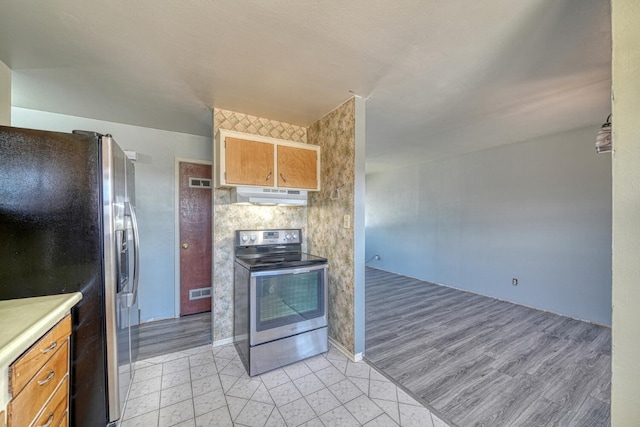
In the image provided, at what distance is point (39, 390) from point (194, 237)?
96.3 inches

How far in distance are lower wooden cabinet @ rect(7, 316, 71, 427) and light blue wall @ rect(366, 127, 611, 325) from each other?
16.1ft

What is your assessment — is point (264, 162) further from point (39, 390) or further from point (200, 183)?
point (39, 390)

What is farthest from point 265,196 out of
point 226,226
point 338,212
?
point 338,212

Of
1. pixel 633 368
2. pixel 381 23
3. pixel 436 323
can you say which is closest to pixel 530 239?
pixel 436 323

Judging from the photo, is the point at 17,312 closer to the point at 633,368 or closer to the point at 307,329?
the point at 307,329

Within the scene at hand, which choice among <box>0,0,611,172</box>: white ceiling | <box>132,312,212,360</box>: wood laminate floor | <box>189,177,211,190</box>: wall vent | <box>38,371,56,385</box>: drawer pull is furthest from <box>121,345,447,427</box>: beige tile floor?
<box>0,0,611,172</box>: white ceiling

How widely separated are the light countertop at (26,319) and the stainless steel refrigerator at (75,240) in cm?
11

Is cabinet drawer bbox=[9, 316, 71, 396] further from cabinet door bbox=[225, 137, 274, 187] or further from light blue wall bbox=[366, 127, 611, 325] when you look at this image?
light blue wall bbox=[366, 127, 611, 325]

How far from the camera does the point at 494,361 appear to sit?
2.29 metres

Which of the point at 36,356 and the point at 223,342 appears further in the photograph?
the point at 223,342

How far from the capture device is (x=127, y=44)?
158 centimetres

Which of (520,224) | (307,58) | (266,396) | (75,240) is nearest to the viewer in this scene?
(75,240)

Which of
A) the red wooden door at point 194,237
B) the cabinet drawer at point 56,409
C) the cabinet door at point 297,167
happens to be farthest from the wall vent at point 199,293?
the cabinet drawer at point 56,409

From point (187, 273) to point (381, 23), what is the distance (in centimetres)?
339
